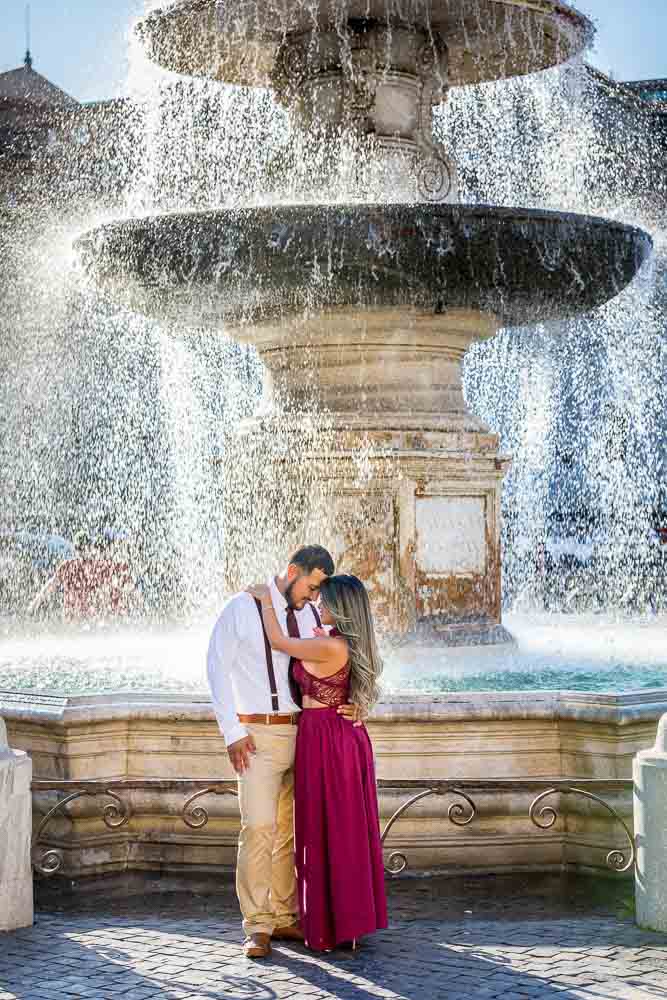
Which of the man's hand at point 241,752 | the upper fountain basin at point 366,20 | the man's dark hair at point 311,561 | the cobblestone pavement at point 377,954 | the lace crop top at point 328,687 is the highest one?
the upper fountain basin at point 366,20

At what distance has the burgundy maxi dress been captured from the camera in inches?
205

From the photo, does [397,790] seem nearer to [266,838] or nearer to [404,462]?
[266,838]

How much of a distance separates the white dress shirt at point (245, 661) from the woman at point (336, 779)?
5cm

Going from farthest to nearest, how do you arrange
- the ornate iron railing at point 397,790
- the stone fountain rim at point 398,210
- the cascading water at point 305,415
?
A: the cascading water at point 305,415, the stone fountain rim at point 398,210, the ornate iron railing at point 397,790

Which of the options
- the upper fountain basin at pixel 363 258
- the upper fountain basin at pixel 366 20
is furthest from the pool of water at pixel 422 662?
the upper fountain basin at pixel 366 20

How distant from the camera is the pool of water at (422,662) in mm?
8469

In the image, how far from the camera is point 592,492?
35.4 meters

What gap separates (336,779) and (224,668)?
1.72 feet

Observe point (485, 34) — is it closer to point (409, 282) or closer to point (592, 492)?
point (409, 282)

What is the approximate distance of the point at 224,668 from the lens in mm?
5355

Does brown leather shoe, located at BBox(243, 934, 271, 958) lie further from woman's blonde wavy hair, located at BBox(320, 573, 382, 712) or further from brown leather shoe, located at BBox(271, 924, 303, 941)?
woman's blonde wavy hair, located at BBox(320, 573, 382, 712)

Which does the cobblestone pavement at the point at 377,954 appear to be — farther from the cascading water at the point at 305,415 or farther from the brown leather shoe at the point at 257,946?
the cascading water at the point at 305,415

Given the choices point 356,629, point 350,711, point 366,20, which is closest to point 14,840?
point 350,711

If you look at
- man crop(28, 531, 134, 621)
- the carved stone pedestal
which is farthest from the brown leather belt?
man crop(28, 531, 134, 621)
